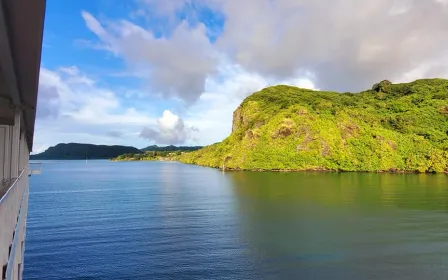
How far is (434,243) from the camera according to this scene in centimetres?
3344

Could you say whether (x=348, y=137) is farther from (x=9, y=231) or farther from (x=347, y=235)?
(x=9, y=231)

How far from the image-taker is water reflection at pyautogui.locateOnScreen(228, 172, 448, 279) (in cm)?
2692

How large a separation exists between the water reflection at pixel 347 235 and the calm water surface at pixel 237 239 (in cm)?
9

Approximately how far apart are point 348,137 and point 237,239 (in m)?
133

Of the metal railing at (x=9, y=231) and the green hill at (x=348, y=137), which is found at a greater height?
the green hill at (x=348, y=137)

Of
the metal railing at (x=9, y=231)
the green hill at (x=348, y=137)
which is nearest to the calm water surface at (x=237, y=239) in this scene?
the metal railing at (x=9, y=231)

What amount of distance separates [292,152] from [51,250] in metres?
133

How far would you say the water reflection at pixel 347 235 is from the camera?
26922 mm

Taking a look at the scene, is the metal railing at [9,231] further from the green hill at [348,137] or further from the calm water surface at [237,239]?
the green hill at [348,137]

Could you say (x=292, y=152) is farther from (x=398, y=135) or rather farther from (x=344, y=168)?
(x=398, y=135)

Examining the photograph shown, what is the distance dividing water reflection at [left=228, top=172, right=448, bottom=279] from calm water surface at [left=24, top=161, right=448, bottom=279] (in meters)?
0.09

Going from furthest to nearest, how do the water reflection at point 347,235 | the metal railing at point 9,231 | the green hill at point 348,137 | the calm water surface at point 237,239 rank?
the green hill at point 348,137, the water reflection at point 347,235, the calm water surface at point 237,239, the metal railing at point 9,231

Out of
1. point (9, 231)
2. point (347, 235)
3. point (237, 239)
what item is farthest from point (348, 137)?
point (9, 231)

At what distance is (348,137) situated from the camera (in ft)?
512
